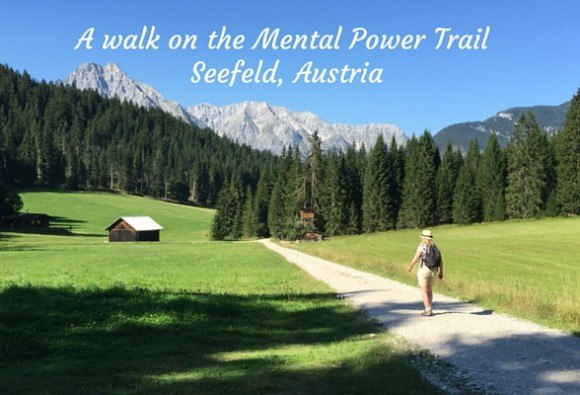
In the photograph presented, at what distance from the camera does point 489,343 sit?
1030cm

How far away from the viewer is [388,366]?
862cm

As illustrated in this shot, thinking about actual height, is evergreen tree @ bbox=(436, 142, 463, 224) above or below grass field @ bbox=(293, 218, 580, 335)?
above

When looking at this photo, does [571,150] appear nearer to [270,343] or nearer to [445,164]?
[445,164]

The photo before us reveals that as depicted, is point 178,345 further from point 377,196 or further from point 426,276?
point 377,196

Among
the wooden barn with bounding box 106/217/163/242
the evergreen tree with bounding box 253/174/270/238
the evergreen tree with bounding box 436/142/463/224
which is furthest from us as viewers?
the evergreen tree with bounding box 253/174/270/238

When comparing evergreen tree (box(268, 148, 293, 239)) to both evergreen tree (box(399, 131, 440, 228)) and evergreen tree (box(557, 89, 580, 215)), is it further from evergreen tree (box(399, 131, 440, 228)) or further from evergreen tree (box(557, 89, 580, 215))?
evergreen tree (box(557, 89, 580, 215))

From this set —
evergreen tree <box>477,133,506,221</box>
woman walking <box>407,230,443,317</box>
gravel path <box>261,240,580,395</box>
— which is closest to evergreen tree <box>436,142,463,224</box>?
evergreen tree <box>477,133,506,221</box>

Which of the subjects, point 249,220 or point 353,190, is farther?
point 249,220

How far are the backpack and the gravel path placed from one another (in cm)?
143

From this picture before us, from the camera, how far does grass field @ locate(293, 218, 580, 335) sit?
14547mm

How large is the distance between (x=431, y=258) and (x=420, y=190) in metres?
79.5

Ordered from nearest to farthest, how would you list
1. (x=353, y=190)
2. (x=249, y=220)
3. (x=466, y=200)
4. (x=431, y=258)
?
(x=431, y=258) < (x=466, y=200) < (x=353, y=190) < (x=249, y=220)

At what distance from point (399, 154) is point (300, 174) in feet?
85.7

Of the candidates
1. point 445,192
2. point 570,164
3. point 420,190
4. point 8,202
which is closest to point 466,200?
point 445,192
